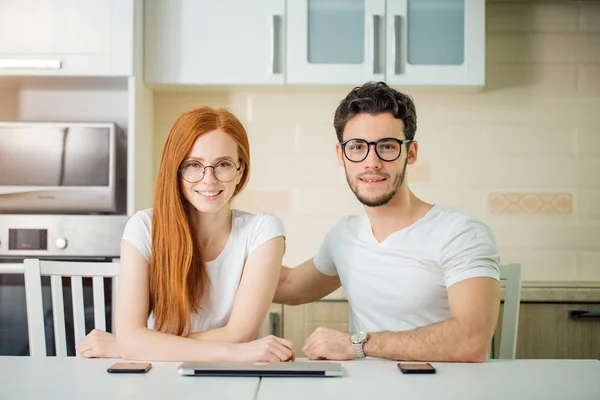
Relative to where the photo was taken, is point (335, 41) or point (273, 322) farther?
point (335, 41)

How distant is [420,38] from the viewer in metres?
2.76

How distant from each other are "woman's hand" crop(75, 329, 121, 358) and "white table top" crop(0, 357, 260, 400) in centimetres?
16

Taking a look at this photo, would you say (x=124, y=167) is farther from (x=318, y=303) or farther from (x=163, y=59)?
(x=318, y=303)

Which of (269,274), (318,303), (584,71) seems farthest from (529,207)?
(269,274)

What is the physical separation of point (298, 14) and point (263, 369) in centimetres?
179

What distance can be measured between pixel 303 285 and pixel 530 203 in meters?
1.41

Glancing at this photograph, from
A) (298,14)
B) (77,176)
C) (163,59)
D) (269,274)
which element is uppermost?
(298,14)

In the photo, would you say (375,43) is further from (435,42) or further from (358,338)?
(358,338)

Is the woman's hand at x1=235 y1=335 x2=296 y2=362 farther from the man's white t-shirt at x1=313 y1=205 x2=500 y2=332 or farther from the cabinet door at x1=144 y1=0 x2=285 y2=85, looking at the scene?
the cabinet door at x1=144 y1=0 x2=285 y2=85

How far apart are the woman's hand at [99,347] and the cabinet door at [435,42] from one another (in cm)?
162

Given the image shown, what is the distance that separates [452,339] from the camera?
59.5 inches

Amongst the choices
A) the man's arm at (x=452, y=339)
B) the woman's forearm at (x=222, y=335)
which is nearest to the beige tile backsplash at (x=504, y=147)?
the woman's forearm at (x=222, y=335)

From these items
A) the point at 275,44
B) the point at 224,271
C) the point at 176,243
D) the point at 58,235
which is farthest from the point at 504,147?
the point at 58,235

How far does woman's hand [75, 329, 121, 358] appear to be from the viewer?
155 cm
